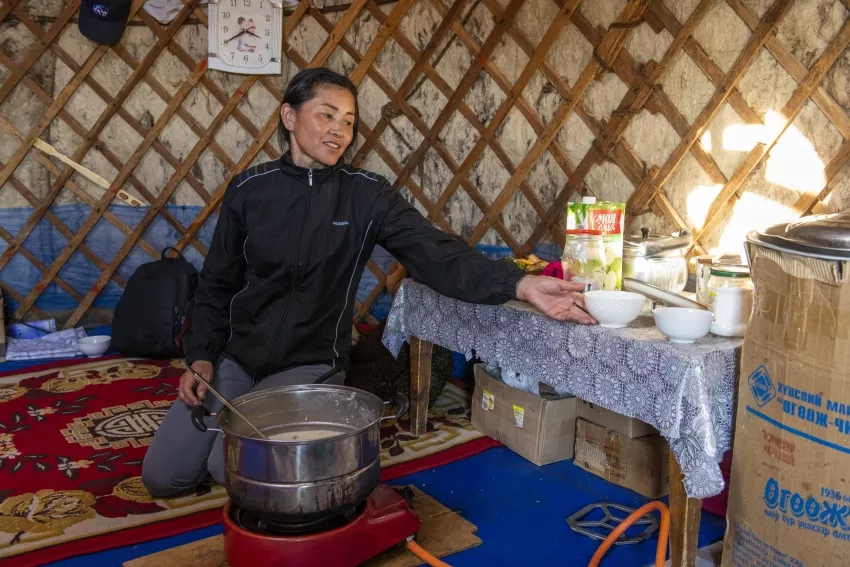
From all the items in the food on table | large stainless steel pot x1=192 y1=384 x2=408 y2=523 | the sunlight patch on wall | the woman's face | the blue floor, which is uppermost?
the woman's face

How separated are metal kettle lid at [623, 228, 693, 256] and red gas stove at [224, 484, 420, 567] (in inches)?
31.7

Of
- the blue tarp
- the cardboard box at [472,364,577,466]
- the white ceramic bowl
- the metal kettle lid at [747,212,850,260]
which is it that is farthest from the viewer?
the blue tarp

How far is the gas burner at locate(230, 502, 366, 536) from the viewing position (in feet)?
4.14

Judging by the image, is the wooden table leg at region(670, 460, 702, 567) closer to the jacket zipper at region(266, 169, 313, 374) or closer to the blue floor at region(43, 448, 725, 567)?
the blue floor at region(43, 448, 725, 567)

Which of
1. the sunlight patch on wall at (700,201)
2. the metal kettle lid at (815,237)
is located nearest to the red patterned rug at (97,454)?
the sunlight patch on wall at (700,201)

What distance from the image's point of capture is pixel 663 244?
1.78m

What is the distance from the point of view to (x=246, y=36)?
3.00m

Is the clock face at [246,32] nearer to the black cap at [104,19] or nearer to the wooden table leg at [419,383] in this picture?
the black cap at [104,19]

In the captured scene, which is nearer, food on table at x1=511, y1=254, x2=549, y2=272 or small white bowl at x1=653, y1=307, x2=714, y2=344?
small white bowl at x1=653, y1=307, x2=714, y2=344

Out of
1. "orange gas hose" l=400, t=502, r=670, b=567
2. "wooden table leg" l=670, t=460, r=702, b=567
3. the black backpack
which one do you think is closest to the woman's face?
"orange gas hose" l=400, t=502, r=670, b=567

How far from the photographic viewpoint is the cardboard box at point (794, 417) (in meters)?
1.10

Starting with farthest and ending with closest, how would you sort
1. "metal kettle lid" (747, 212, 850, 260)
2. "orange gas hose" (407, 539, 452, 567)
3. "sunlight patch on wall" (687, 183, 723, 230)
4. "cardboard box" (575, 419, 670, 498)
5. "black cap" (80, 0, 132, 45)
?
1. "black cap" (80, 0, 132, 45)
2. "sunlight patch on wall" (687, 183, 723, 230)
3. "cardboard box" (575, 419, 670, 498)
4. "orange gas hose" (407, 539, 452, 567)
5. "metal kettle lid" (747, 212, 850, 260)

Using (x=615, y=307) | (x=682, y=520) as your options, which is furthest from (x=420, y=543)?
(x=615, y=307)

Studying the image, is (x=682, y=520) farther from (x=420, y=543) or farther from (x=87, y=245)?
(x=87, y=245)
